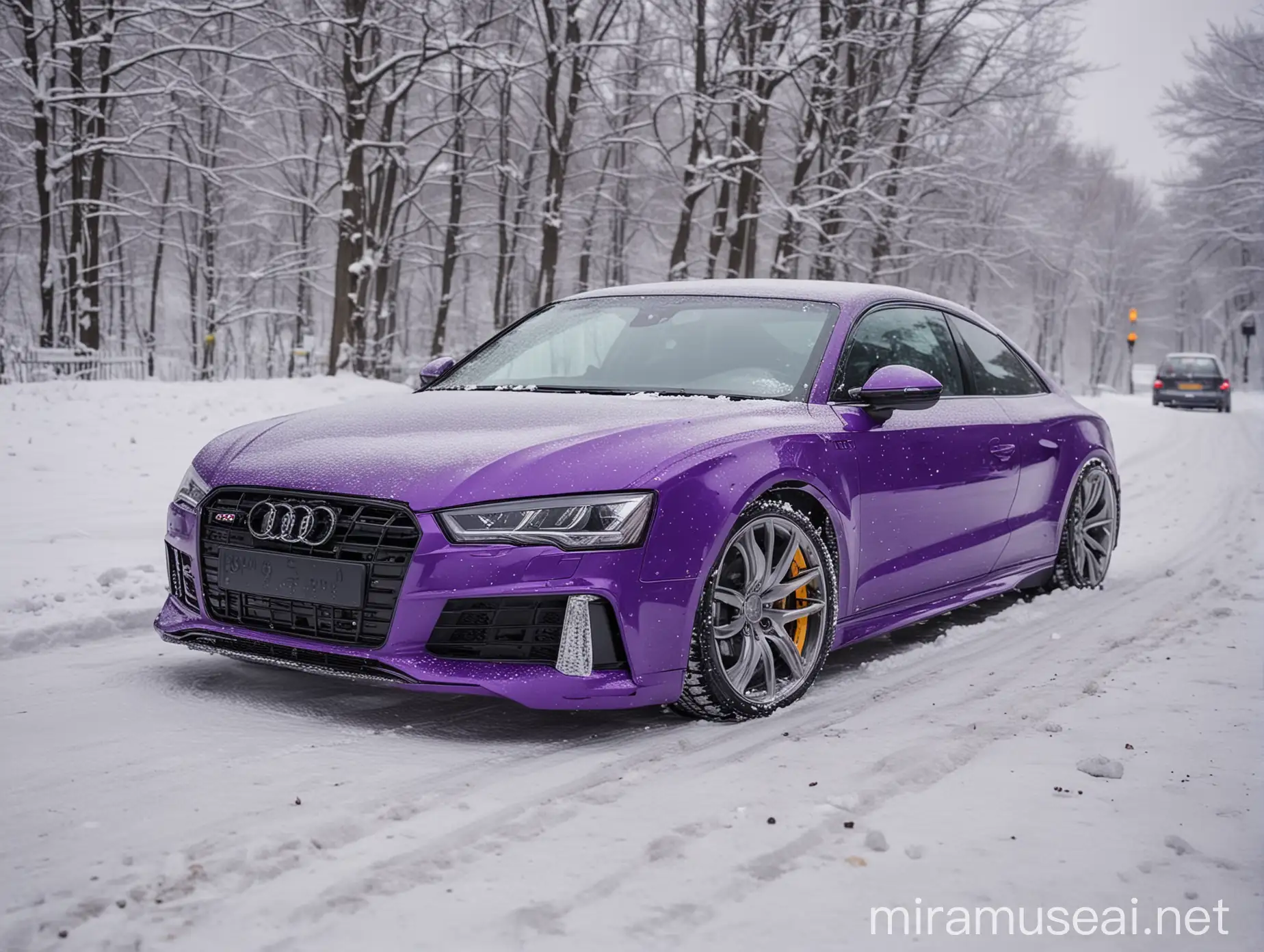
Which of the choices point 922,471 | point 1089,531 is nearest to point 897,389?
point 922,471

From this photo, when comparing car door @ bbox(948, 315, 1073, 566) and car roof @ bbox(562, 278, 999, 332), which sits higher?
car roof @ bbox(562, 278, 999, 332)

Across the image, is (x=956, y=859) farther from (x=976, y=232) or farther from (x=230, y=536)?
(x=976, y=232)

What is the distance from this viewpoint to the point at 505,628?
11.4 ft

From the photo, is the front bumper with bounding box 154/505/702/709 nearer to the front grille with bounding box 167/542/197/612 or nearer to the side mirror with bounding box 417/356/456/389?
the front grille with bounding box 167/542/197/612

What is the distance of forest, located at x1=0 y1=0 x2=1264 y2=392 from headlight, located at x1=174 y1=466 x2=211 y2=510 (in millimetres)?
A: 14454

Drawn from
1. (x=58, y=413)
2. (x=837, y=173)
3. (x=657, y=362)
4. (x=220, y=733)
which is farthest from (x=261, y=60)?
(x=220, y=733)

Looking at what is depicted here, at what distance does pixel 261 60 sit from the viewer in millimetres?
17812

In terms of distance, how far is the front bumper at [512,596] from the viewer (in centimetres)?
344

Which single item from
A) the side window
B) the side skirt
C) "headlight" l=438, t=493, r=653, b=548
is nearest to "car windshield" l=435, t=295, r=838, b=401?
the side window

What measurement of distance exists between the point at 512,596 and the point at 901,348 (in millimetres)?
2408

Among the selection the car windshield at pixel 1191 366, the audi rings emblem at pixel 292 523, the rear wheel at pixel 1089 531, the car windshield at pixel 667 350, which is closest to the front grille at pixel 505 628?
the audi rings emblem at pixel 292 523

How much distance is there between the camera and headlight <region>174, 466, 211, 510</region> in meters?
3.96

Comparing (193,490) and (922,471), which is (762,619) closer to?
(922,471)

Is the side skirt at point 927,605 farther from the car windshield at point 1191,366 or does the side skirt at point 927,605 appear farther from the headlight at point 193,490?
the car windshield at point 1191,366
